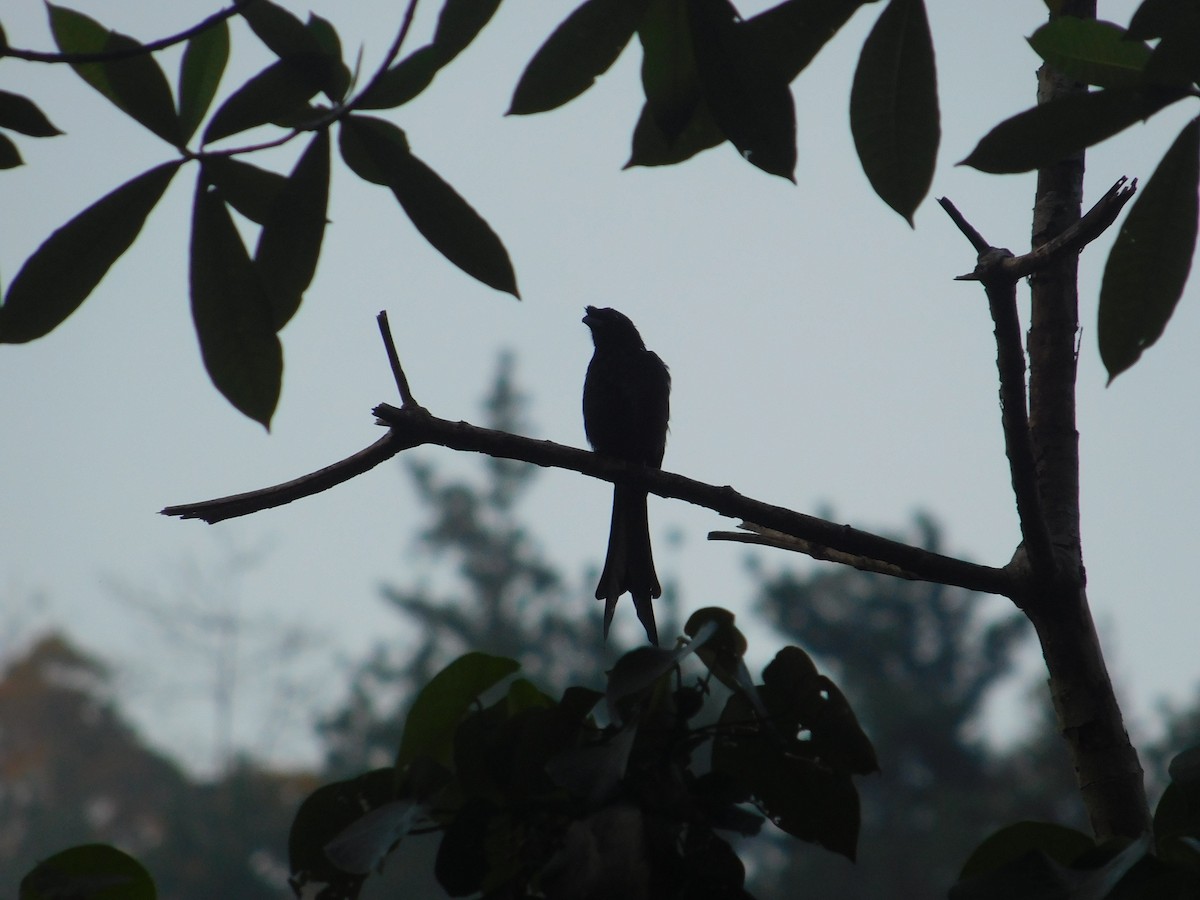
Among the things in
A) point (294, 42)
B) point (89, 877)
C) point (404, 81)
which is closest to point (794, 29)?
point (404, 81)

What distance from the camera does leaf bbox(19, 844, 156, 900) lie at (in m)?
1.36

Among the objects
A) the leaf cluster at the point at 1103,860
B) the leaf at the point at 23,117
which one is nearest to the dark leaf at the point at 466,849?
the leaf cluster at the point at 1103,860

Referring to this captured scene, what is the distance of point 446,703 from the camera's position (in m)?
1.48

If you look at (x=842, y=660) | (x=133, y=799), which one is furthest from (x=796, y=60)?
(x=133, y=799)

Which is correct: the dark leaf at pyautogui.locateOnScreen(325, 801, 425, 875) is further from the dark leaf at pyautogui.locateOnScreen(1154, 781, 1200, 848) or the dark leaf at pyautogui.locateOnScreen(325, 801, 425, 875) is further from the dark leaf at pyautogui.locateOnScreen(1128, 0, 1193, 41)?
the dark leaf at pyautogui.locateOnScreen(1128, 0, 1193, 41)

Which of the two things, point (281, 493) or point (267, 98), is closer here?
point (267, 98)

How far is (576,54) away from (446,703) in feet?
2.83

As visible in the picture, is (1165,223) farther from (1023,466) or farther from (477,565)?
(477,565)

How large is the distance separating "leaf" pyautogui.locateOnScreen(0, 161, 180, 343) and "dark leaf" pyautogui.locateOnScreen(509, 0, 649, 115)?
1.65 feet

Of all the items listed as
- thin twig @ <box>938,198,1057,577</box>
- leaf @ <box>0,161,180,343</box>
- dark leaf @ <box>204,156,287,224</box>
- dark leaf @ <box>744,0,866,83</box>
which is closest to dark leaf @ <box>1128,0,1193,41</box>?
dark leaf @ <box>744,0,866,83</box>

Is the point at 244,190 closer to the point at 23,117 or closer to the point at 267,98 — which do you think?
the point at 267,98

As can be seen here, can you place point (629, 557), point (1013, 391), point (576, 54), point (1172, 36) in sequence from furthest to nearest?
point (629, 557) < point (1013, 391) < point (576, 54) < point (1172, 36)

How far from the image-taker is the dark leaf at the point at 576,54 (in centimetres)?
130

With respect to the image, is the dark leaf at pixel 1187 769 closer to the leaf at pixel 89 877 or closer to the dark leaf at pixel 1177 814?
the dark leaf at pixel 1177 814
